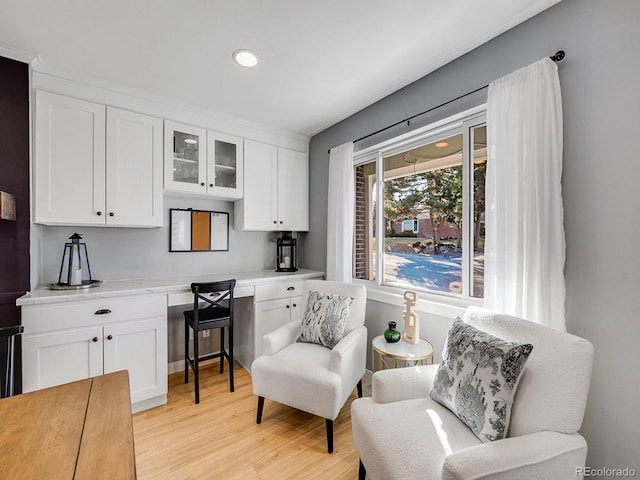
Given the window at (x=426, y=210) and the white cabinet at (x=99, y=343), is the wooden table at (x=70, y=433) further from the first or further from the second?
the window at (x=426, y=210)

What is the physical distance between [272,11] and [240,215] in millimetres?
1881

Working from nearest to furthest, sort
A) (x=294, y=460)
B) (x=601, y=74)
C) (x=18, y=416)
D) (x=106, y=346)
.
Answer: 1. (x=18, y=416)
2. (x=601, y=74)
3. (x=294, y=460)
4. (x=106, y=346)

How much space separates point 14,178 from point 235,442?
7.51 feet

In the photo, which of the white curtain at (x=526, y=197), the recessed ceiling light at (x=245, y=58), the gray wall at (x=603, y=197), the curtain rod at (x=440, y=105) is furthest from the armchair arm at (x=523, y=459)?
the recessed ceiling light at (x=245, y=58)

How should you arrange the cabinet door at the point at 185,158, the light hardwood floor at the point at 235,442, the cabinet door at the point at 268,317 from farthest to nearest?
the cabinet door at the point at 268,317 → the cabinet door at the point at 185,158 → the light hardwood floor at the point at 235,442

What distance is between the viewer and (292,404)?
1851 mm

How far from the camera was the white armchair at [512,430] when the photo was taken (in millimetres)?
962

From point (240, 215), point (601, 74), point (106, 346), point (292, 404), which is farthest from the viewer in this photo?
point (240, 215)

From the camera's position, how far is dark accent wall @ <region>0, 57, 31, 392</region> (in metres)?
1.87

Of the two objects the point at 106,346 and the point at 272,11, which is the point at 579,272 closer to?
the point at 272,11

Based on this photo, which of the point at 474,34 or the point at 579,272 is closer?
the point at 579,272

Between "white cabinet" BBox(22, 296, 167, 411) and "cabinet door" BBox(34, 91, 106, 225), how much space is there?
695 millimetres

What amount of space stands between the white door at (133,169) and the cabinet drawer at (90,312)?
0.66 m

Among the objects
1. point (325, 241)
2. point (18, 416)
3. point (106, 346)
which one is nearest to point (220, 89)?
point (325, 241)
